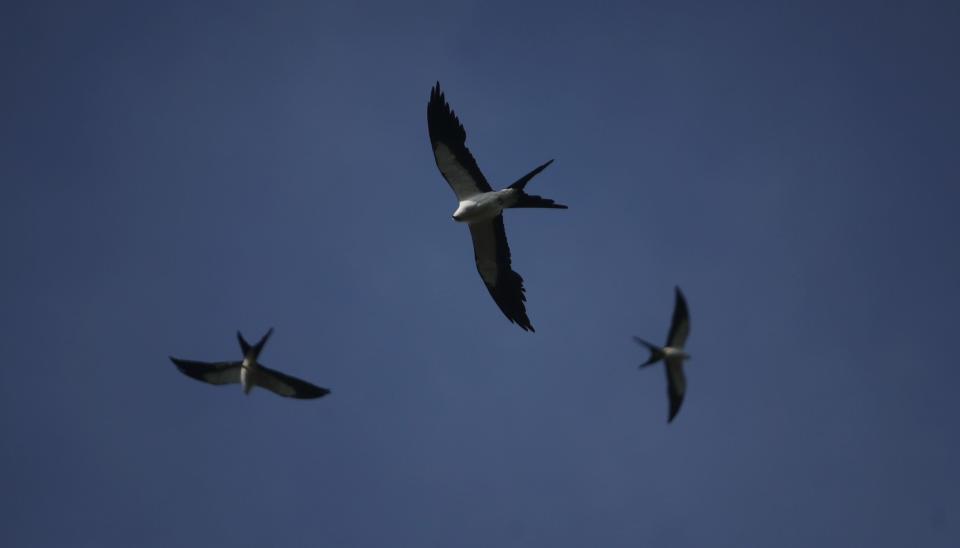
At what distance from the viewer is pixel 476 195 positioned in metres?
14.9

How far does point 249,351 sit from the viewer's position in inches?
531

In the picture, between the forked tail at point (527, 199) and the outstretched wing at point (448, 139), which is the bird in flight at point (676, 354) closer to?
the forked tail at point (527, 199)

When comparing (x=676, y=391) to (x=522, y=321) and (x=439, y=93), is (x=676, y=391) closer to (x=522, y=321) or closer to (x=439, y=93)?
(x=522, y=321)

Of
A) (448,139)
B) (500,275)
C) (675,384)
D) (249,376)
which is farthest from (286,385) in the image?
(675,384)

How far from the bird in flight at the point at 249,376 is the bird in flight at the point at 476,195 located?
4.50 meters

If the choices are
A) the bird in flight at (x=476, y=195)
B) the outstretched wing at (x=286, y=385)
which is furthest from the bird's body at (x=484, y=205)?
the outstretched wing at (x=286, y=385)

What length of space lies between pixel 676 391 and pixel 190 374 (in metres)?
9.22

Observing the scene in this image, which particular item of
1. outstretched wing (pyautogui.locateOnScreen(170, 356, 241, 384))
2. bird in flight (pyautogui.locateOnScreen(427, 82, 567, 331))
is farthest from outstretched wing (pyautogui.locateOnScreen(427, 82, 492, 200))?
outstretched wing (pyautogui.locateOnScreen(170, 356, 241, 384))

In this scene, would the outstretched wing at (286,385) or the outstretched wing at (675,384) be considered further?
the outstretched wing at (286,385)

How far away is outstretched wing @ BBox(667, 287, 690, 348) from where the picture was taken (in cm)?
1204

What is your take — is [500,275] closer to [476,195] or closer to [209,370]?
[476,195]

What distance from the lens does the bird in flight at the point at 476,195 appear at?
47.1 ft

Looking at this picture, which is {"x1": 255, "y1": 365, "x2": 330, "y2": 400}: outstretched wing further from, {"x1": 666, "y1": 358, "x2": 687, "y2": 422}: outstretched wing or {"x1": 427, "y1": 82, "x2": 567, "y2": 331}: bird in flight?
{"x1": 666, "y1": 358, "x2": 687, "y2": 422}: outstretched wing

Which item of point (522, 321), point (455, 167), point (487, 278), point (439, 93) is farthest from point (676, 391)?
point (439, 93)
